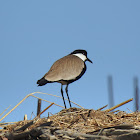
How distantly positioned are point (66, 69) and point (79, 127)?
2.29 metres

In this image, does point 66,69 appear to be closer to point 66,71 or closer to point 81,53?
point 66,71

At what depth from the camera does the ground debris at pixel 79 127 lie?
148 inches

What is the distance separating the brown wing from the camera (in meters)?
6.23

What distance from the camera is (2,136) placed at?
13.4 feet

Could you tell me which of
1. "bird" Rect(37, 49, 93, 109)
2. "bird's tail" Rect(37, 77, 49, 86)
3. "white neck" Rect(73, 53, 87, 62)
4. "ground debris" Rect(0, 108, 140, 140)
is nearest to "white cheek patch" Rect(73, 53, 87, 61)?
"white neck" Rect(73, 53, 87, 62)

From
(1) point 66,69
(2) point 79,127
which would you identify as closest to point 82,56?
(1) point 66,69

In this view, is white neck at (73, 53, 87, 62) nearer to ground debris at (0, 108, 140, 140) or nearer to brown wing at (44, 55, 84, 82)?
brown wing at (44, 55, 84, 82)

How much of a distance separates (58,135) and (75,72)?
9.07ft

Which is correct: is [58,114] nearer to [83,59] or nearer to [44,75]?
[44,75]

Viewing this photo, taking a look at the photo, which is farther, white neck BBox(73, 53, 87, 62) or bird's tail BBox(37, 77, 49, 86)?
white neck BBox(73, 53, 87, 62)

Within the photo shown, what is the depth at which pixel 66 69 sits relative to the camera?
6391mm

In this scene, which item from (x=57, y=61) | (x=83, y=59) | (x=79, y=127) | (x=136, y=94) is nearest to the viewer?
(x=79, y=127)

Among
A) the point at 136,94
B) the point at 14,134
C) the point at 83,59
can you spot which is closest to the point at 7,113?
the point at 14,134

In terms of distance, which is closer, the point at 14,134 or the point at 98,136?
the point at 98,136
